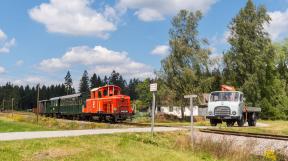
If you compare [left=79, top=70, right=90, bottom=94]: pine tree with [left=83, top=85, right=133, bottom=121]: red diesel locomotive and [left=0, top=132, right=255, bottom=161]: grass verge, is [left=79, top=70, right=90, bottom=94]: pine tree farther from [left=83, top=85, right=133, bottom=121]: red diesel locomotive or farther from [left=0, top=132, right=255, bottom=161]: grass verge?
[left=0, top=132, right=255, bottom=161]: grass verge

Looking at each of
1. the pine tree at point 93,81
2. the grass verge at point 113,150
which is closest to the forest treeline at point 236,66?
the grass verge at point 113,150

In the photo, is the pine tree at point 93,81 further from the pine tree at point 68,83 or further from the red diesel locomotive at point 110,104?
the red diesel locomotive at point 110,104

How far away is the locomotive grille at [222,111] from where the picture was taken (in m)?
30.0

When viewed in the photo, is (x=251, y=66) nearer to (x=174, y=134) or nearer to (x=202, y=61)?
(x=202, y=61)

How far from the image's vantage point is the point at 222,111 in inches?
1186

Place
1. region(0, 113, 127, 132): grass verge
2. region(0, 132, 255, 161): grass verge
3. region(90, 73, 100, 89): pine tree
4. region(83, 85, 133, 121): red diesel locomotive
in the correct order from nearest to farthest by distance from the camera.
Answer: region(0, 132, 255, 161): grass verge, region(0, 113, 127, 132): grass verge, region(83, 85, 133, 121): red diesel locomotive, region(90, 73, 100, 89): pine tree

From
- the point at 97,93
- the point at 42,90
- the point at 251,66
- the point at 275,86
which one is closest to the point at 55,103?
the point at 97,93

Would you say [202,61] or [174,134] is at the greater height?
[202,61]

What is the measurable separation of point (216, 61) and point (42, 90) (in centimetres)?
13068

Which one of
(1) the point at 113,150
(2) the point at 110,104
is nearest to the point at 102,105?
(2) the point at 110,104

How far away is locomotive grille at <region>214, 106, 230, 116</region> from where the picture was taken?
30011 millimetres

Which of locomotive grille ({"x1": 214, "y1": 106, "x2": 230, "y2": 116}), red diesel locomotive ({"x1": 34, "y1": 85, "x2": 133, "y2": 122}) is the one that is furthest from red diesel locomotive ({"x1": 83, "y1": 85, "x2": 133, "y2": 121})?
locomotive grille ({"x1": 214, "y1": 106, "x2": 230, "y2": 116})

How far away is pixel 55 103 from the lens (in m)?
54.5

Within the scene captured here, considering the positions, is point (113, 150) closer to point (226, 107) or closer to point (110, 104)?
point (226, 107)
